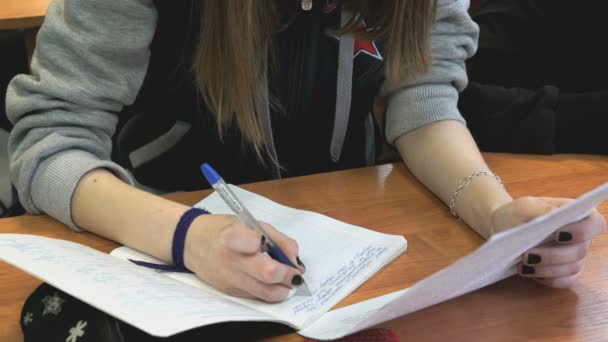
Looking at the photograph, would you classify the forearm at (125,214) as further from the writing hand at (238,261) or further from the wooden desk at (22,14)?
the wooden desk at (22,14)

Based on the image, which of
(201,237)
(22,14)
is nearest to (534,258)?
(201,237)

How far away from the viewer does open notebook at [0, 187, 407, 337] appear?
581 mm

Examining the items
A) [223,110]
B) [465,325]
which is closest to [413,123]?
[223,110]

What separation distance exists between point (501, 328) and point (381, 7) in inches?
20.2

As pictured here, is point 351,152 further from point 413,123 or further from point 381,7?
point 381,7

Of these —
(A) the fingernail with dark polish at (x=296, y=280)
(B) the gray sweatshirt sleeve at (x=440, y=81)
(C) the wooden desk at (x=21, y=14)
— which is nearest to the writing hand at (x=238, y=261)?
(A) the fingernail with dark polish at (x=296, y=280)

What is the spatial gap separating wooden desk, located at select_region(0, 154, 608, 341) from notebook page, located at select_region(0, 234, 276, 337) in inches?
1.8

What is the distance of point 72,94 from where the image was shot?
859 mm

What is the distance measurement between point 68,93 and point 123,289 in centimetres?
35

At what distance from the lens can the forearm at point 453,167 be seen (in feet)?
2.83

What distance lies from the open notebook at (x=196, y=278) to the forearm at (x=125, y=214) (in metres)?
0.02

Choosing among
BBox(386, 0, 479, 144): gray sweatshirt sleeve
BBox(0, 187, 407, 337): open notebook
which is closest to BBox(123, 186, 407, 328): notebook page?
BBox(0, 187, 407, 337): open notebook

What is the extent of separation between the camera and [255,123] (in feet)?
3.09

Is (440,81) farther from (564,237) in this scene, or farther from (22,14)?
(22,14)
